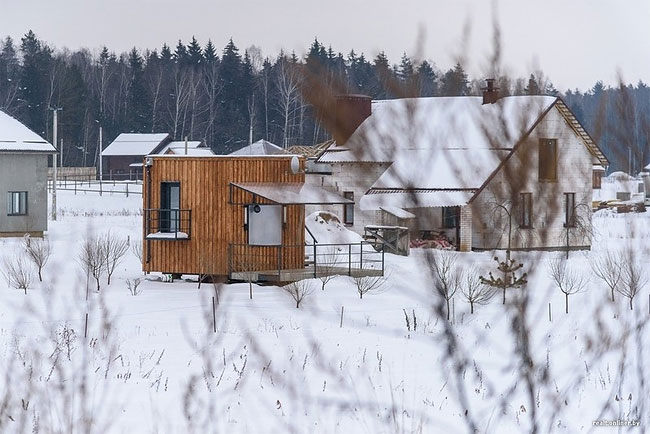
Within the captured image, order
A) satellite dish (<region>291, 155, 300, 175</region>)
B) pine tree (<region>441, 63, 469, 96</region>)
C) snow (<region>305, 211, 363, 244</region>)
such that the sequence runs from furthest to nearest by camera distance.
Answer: snow (<region>305, 211, 363, 244</region>), satellite dish (<region>291, 155, 300, 175</region>), pine tree (<region>441, 63, 469, 96</region>)

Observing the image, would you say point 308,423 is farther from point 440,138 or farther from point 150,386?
point 440,138

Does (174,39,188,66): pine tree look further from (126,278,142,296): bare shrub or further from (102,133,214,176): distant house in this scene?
(126,278,142,296): bare shrub

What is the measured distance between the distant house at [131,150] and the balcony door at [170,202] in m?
48.6

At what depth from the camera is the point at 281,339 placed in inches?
675

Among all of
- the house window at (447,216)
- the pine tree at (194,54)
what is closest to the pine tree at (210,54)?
the pine tree at (194,54)

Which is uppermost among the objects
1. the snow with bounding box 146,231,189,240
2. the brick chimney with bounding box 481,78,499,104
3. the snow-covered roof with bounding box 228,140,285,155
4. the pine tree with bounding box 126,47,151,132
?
the pine tree with bounding box 126,47,151,132

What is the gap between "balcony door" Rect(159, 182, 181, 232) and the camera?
25.9m

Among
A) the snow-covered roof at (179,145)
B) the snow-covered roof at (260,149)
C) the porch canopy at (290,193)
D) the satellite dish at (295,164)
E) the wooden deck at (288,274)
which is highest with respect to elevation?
the snow-covered roof at (179,145)

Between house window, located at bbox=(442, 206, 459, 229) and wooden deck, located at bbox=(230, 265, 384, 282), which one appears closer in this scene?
house window, located at bbox=(442, 206, 459, 229)

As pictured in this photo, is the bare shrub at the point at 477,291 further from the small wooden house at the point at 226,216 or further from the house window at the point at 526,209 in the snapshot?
the house window at the point at 526,209

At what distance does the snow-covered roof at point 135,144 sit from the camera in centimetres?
7594

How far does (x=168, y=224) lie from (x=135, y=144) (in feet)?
172

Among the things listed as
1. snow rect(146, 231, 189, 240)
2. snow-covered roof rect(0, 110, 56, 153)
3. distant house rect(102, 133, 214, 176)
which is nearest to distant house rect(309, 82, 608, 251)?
snow rect(146, 231, 189, 240)

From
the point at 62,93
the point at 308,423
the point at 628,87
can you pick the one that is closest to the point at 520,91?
the point at 628,87
